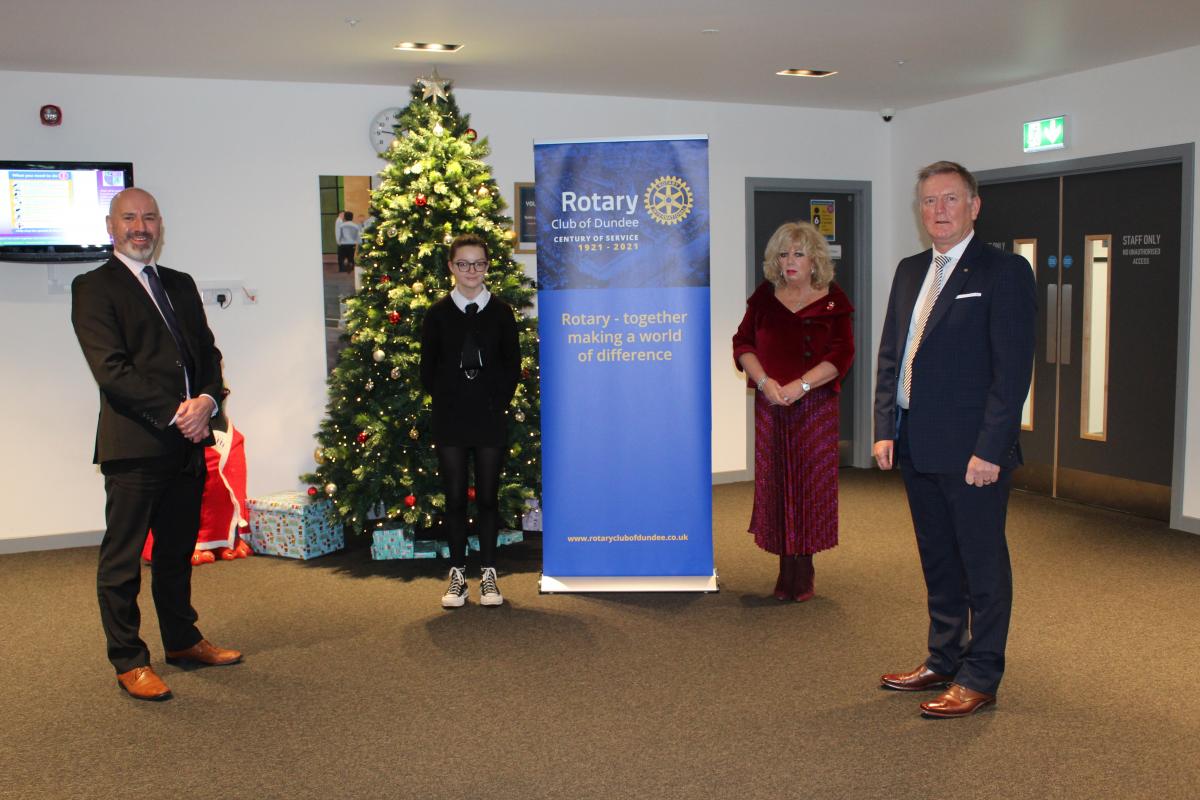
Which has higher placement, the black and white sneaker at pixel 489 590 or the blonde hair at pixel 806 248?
the blonde hair at pixel 806 248

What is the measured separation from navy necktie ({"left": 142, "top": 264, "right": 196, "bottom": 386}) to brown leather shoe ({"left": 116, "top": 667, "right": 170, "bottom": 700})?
1037mm

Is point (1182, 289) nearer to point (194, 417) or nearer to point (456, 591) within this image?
point (456, 591)

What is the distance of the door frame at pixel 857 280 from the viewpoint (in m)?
7.68

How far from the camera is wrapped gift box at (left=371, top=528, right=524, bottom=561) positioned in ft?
18.6

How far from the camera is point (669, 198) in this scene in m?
4.67

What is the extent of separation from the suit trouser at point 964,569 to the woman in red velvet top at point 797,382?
106 centimetres

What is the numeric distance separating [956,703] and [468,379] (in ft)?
7.58

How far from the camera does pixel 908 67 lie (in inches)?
249

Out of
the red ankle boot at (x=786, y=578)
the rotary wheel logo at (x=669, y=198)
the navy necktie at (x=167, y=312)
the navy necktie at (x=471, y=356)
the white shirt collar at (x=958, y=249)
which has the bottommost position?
the red ankle boot at (x=786, y=578)

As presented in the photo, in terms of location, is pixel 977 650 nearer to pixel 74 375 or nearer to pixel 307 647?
pixel 307 647

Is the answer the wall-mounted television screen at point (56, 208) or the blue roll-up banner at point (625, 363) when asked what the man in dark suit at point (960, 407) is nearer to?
the blue roll-up banner at point (625, 363)

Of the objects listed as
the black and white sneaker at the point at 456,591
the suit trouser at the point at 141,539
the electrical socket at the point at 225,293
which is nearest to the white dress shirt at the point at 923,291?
the black and white sneaker at the point at 456,591

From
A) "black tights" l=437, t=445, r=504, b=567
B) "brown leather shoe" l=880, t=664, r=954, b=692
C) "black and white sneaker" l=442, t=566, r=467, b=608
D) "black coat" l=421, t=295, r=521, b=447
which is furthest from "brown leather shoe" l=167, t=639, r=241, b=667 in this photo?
"brown leather shoe" l=880, t=664, r=954, b=692

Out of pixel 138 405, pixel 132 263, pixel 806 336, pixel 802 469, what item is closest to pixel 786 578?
pixel 802 469
